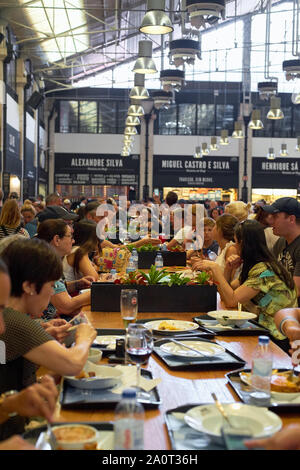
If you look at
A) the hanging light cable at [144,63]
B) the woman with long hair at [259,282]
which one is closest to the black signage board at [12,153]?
the hanging light cable at [144,63]

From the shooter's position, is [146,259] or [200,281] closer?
[200,281]

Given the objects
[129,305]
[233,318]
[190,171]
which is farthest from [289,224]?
[190,171]

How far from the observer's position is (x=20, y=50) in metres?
18.0

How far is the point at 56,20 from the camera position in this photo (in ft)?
53.3

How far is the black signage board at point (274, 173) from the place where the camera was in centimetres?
2686

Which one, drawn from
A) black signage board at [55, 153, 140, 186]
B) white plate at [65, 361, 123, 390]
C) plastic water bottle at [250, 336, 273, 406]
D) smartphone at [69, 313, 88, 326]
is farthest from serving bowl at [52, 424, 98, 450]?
black signage board at [55, 153, 140, 186]

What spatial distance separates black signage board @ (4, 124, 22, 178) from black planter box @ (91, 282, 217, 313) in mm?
11830

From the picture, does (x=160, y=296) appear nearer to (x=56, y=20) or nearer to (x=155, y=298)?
(x=155, y=298)

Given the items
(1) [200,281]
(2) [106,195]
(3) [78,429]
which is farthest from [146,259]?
(2) [106,195]

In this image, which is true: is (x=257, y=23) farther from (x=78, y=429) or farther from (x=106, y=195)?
(x=78, y=429)

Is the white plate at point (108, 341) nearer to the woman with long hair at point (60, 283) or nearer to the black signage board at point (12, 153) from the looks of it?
the woman with long hair at point (60, 283)

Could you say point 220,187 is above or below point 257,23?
below

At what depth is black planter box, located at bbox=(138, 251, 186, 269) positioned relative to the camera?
7.19 m

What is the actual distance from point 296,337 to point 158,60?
2471cm
